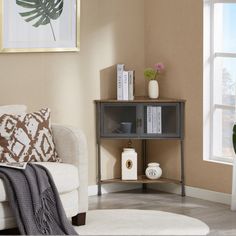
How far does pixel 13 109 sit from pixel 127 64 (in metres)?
1.55

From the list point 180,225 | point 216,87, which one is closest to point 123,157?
point 216,87

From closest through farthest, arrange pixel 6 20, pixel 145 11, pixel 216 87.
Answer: pixel 6 20 < pixel 216 87 < pixel 145 11

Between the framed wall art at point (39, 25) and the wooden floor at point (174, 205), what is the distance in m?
1.32

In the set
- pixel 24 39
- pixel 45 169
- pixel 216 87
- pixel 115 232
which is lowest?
pixel 115 232

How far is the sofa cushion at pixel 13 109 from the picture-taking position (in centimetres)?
551

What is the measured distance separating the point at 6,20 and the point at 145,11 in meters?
1.45

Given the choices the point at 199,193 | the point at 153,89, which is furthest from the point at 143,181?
the point at 153,89

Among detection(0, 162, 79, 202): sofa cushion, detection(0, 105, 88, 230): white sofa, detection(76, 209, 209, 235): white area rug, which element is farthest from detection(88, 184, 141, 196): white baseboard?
detection(0, 162, 79, 202): sofa cushion

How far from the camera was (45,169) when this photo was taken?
506 cm

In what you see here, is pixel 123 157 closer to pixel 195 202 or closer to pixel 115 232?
pixel 195 202

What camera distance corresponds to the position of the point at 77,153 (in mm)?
5328

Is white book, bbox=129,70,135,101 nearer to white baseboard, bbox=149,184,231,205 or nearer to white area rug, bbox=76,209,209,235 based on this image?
white baseboard, bbox=149,184,231,205

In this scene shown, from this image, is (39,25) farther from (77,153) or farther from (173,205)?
(173,205)

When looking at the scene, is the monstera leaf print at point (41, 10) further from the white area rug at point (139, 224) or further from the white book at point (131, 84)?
the white area rug at point (139, 224)
